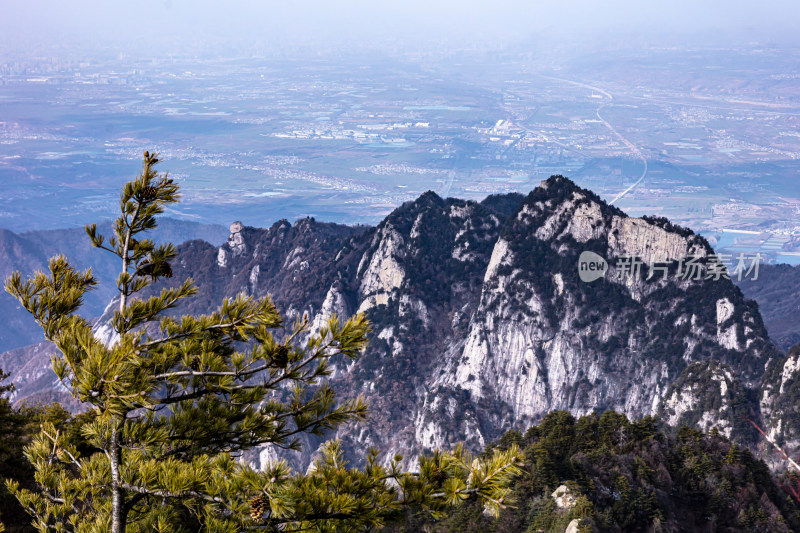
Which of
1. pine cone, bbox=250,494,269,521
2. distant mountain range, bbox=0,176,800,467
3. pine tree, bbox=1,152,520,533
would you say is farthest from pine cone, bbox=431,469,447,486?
distant mountain range, bbox=0,176,800,467

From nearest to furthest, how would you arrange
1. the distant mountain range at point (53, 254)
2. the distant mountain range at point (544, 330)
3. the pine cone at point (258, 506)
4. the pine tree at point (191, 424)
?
the pine cone at point (258, 506) → the pine tree at point (191, 424) → the distant mountain range at point (544, 330) → the distant mountain range at point (53, 254)

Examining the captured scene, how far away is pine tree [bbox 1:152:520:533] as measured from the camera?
22.6 ft

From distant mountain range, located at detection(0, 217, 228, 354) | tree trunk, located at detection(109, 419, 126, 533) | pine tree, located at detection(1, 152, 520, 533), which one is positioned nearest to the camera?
pine tree, located at detection(1, 152, 520, 533)

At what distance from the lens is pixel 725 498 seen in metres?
25.2

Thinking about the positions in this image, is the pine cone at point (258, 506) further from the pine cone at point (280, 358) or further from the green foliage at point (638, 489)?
the green foliage at point (638, 489)

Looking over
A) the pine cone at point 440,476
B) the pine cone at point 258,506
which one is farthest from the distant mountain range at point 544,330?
the pine cone at point 258,506

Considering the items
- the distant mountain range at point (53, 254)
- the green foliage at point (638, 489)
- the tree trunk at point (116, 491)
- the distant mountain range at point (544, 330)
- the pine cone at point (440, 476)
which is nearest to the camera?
the tree trunk at point (116, 491)

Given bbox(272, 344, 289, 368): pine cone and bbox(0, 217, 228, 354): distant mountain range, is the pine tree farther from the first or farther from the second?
bbox(0, 217, 228, 354): distant mountain range

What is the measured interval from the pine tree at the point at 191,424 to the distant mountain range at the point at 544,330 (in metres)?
41.6

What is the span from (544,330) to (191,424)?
178ft

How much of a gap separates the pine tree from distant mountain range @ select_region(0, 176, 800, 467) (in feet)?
136

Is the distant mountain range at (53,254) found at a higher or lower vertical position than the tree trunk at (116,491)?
lower

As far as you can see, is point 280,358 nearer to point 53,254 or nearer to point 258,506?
point 258,506

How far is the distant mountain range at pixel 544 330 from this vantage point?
50375 mm
